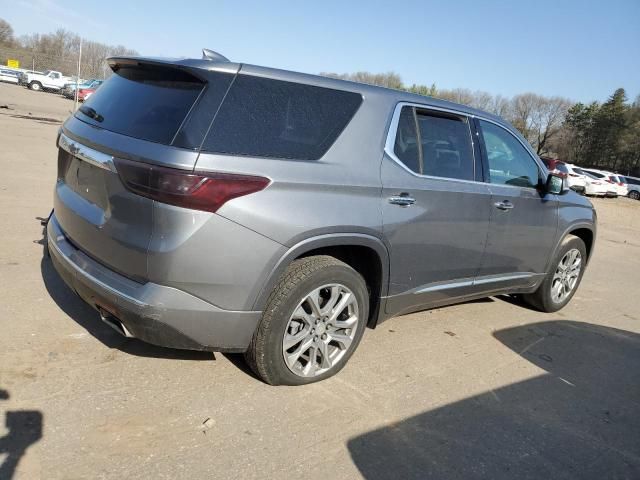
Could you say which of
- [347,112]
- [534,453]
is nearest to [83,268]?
[347,112]

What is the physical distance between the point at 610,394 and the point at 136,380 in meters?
3.32

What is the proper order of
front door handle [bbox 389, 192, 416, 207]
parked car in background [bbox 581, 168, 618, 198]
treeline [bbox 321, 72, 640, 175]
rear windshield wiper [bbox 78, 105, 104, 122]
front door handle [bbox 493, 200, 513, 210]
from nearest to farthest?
rear windshield wiper [bbox 78, 105, 104, 122]
front door handle [bbox 389, 192, 416, 207]
front door handle [bbox 493, 200, 513, 210]
parked car in background [bbox 581, 168, 618, 198]
treeline [bbox 321, 72, 640, 175]

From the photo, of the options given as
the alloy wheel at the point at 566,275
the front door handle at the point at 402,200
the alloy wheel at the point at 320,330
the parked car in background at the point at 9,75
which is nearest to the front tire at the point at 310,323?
the alloy wheel at the point at 320,330

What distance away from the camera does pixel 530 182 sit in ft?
15.4

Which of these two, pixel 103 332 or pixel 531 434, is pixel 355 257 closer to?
pixel 531 434

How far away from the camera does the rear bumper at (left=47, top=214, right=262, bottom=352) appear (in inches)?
103

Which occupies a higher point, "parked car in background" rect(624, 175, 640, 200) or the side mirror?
the side mirror

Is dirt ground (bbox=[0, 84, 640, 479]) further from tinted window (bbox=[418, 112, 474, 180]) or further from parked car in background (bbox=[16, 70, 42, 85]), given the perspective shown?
parked car in background (bbox=[16, 70, 42, 85])

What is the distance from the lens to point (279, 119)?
9.53ft

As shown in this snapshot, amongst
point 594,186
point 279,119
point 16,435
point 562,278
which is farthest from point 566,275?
point 594,186

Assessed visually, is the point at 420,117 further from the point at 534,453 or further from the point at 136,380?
the point at 136,380

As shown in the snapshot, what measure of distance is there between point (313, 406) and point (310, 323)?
19.1 inches

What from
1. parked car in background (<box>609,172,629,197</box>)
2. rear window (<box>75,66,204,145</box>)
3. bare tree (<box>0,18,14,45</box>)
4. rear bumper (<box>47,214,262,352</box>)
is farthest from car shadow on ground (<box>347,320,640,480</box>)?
bare tree (<box>0,18,14,45</box>)

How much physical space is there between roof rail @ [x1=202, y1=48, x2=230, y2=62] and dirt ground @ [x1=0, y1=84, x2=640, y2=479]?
1863 mm
